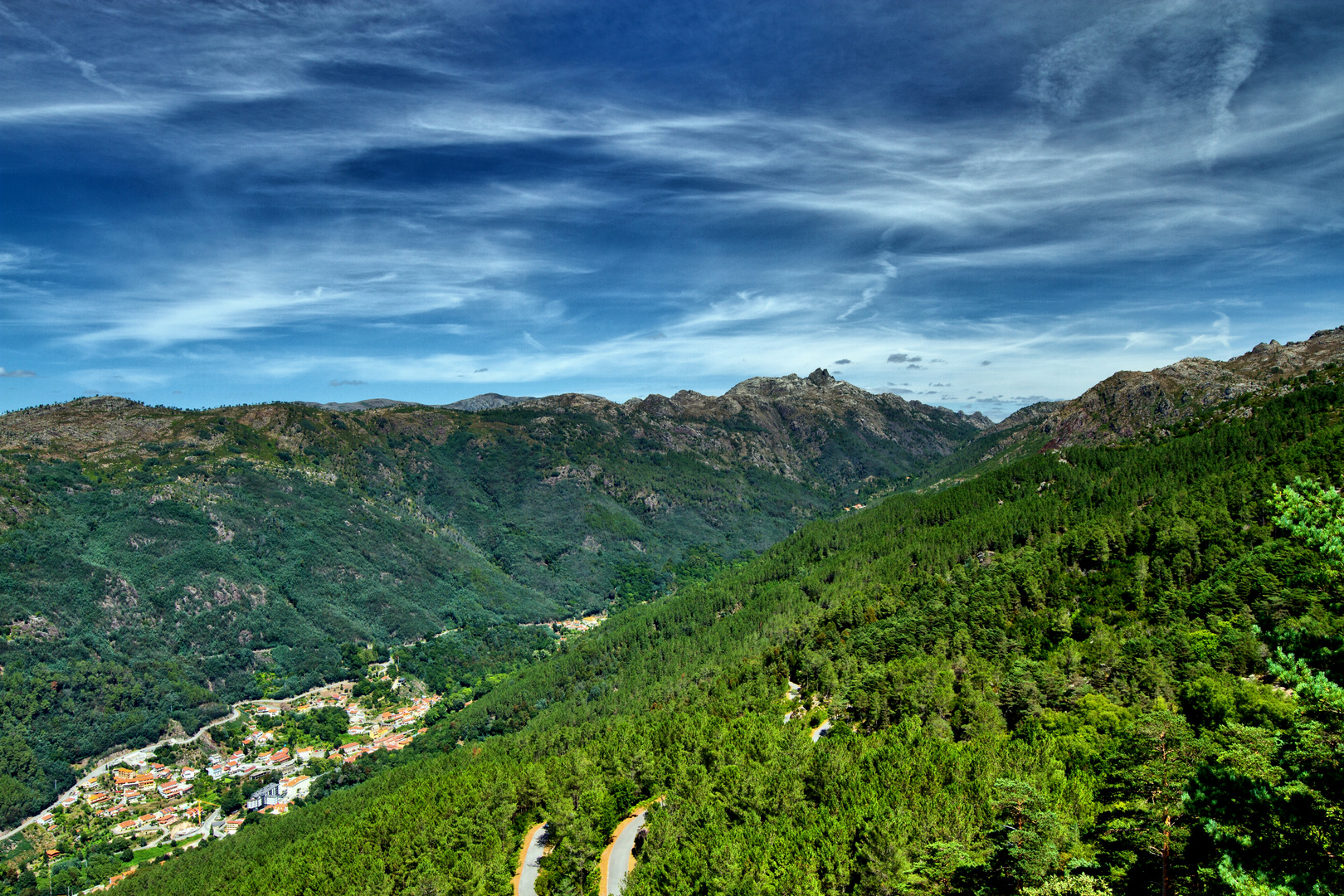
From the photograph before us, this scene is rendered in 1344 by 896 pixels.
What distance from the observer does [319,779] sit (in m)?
174

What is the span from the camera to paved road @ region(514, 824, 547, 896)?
229 ft

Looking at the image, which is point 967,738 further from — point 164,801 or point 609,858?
point 164,801

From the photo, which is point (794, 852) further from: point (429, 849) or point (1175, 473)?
point (1175, 473)

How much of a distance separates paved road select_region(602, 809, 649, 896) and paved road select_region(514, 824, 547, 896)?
27.2 feet

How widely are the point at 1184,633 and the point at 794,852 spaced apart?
7185cm

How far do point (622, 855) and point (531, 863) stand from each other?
12001mm

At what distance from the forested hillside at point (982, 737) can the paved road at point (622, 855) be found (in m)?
2.49

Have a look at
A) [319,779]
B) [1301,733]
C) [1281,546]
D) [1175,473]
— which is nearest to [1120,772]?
[1301,733]

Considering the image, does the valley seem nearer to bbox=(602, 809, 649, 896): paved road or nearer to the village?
bbox=(602, 809, 649, 896): paved road

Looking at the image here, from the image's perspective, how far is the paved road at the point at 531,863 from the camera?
229ft

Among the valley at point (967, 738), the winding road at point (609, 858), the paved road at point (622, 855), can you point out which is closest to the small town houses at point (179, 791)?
the valley at point (967, 738)

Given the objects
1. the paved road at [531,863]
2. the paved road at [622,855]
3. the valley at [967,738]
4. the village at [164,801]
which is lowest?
the village at [164,801]

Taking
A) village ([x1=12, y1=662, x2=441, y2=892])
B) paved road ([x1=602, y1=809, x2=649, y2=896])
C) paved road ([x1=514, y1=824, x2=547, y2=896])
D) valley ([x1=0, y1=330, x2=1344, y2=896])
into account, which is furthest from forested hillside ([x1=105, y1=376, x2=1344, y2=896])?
village ([x1=12, y1=662, x2=441, y2=892])

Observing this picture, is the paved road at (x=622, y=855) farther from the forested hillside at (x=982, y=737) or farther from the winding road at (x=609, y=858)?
the forested hillside at (x=982, y=737)
